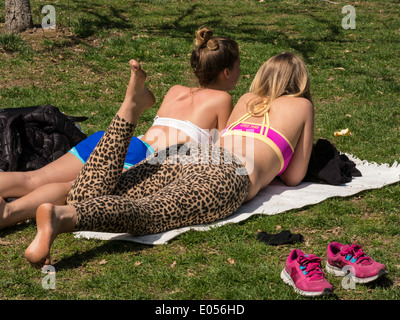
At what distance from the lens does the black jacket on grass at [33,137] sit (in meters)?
4.89

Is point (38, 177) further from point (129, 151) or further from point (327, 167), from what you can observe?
point (327, 167)

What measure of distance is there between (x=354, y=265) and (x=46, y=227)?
1.91 m

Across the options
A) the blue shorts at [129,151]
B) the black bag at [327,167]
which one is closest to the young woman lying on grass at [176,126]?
the blue shorts at [129,151]

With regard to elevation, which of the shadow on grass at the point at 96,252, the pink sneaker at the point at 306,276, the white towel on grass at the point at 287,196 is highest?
the pink sneaker at the point at 306,276

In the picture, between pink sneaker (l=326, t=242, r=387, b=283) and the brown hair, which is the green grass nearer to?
pink sneaker (l=326, t=242, r=387, b=283)

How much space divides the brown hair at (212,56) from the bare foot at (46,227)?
2.16 metres

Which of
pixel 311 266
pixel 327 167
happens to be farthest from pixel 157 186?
pixel 327 167

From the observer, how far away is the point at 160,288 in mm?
3451

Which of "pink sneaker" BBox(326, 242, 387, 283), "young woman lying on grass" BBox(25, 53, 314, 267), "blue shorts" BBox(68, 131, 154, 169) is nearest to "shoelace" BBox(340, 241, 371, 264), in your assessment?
"pink sneaker" BBox(326, 242, 387, 283)

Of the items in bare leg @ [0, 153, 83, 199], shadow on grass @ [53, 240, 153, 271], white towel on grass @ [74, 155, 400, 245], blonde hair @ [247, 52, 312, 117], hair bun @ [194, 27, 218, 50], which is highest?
hair bun @ [194, 27, 218, 50]

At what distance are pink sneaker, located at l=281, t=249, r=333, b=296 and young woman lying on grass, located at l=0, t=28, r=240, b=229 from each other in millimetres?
1729

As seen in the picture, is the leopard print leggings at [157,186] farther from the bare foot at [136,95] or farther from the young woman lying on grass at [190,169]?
the bare foot at [136,95]

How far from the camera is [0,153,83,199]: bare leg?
4414 mm

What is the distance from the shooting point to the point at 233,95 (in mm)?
8438
